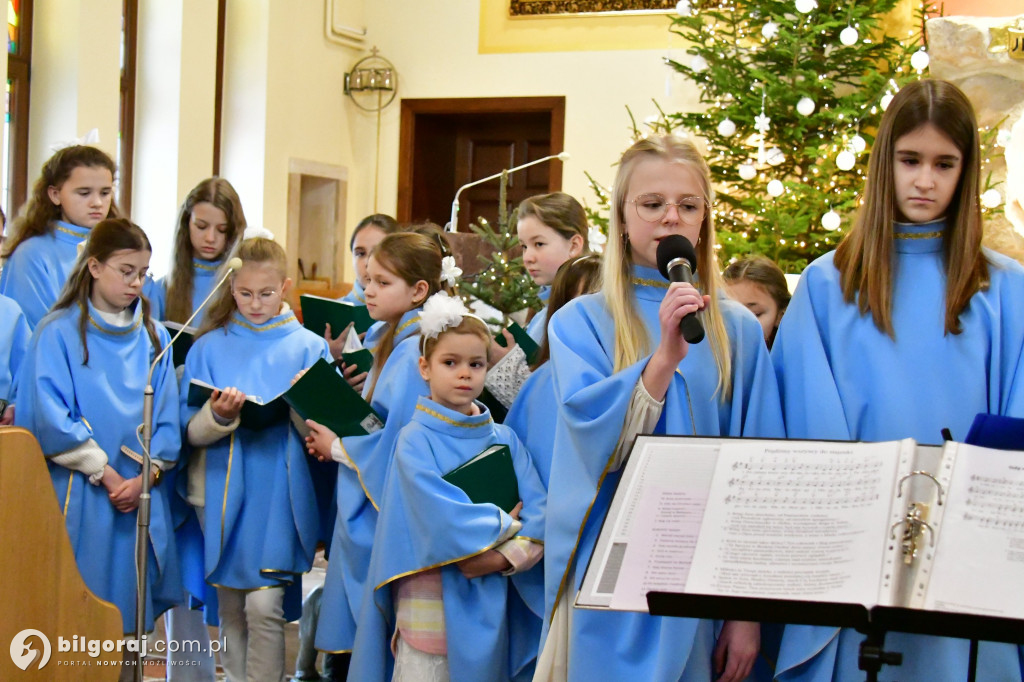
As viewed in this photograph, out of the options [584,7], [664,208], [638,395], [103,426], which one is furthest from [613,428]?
[584,7]

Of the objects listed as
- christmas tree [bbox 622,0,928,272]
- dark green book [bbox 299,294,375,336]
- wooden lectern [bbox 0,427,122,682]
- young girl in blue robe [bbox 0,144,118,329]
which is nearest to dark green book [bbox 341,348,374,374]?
dark green book [bbox 299,294,375,336]

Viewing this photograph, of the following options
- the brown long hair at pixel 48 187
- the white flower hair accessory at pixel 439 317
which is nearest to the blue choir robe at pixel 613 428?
the white flower hair accessory at pixel 439 317

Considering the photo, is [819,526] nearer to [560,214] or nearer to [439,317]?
[439,317]

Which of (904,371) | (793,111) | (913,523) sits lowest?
(913,523)

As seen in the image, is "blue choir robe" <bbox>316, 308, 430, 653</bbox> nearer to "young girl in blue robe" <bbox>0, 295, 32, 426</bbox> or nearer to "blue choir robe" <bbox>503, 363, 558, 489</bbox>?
"blue choir robe" <bbox>503, 363, 558, 489</bbox>

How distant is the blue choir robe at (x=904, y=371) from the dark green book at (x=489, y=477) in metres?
0.86

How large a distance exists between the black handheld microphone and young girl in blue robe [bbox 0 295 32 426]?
84.6 inches

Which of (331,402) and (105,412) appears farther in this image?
(105,412)

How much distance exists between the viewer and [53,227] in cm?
395

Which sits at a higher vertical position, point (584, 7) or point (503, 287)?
point (584, 7)

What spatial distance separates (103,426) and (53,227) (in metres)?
1.18

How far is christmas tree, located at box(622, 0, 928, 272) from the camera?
647cm

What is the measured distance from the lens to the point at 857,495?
4.60 feet

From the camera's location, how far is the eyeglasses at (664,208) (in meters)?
1.99
